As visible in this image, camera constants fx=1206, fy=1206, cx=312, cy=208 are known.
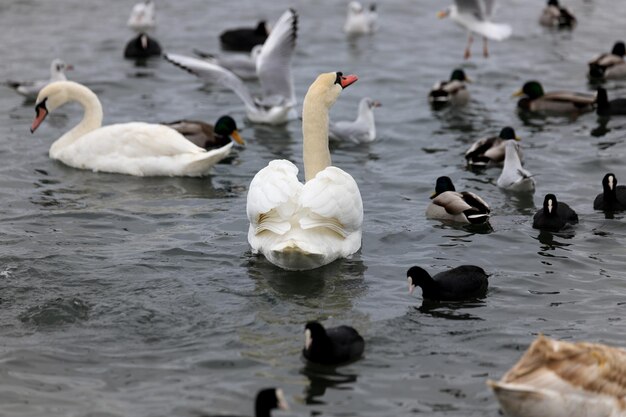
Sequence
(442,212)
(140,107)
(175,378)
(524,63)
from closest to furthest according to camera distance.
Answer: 1. (175,378)
2. (442,212)
3. (140,107)
4. (524,63)

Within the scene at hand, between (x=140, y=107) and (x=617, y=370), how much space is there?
1217cm

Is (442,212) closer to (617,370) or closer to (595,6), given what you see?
(617,370)

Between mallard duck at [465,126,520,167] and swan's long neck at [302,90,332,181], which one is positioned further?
mallard duck at [465,126,520,167]

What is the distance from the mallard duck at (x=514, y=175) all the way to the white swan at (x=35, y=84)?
7804 mm

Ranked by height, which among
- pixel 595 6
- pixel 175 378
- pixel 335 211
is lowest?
pixel 175 378

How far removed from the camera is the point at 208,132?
53.2ft

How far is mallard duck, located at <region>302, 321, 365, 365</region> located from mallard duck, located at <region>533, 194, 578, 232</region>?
4.20 meters

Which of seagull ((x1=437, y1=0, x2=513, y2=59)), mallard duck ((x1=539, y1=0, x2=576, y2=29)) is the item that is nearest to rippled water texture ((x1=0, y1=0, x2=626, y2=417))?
seagull ((x1=437, y1=0, x2=513, y2=59))

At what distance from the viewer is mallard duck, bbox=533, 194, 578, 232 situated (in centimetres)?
1232

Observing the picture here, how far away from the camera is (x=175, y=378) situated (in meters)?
8.46

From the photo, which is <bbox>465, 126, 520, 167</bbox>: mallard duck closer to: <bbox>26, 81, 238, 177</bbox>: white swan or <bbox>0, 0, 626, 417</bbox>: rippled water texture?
<bbox>0, 0, 626, 417</bbox>: rippled water texture

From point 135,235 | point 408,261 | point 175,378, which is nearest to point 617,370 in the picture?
point 175,378

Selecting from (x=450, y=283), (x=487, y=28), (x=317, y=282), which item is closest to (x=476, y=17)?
(x=487, y=28)

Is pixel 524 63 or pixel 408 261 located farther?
pixel 524 63
